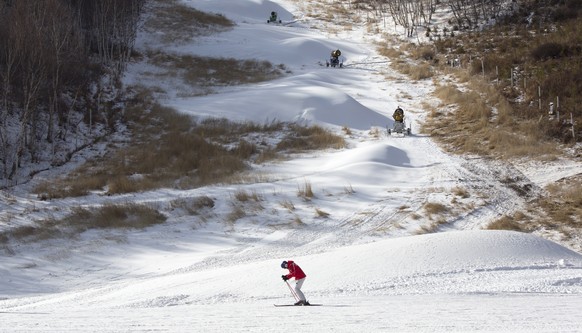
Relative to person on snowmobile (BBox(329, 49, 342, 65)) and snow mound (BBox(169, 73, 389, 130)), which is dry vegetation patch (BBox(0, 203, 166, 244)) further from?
person on snowmobile (BBox(329, 49, 342, 65))

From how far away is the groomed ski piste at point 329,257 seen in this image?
33.3 feet

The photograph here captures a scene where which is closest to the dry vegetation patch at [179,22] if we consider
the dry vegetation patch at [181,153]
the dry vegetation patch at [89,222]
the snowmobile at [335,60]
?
the snowmobile at [335,60]

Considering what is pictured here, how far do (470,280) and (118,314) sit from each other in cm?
703

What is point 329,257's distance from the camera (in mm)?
14891

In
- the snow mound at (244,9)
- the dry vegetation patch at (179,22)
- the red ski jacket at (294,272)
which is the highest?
the snow mound at (244,9)

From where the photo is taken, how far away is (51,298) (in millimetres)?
14305

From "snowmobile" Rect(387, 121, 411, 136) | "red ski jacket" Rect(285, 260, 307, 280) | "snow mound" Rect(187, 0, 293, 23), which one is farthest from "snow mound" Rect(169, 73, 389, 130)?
"snow mound" Rect(187, 0, 293, 23)

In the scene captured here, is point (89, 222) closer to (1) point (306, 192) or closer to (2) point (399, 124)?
(1) point (306, 192)

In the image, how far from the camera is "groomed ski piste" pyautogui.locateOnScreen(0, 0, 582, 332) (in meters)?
10.2

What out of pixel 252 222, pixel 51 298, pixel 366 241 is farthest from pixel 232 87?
pixel 51 298

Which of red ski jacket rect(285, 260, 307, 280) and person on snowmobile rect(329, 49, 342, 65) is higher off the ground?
person on snowmobile rect(329, 49, 342, 65)

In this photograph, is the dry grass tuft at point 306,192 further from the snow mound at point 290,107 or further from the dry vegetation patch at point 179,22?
the dry vegetation patch at point 179,22

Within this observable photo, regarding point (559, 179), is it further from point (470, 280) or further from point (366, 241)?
point (470, 280)

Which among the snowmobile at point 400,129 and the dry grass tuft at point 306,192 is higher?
the snowmobile at point 400,129
